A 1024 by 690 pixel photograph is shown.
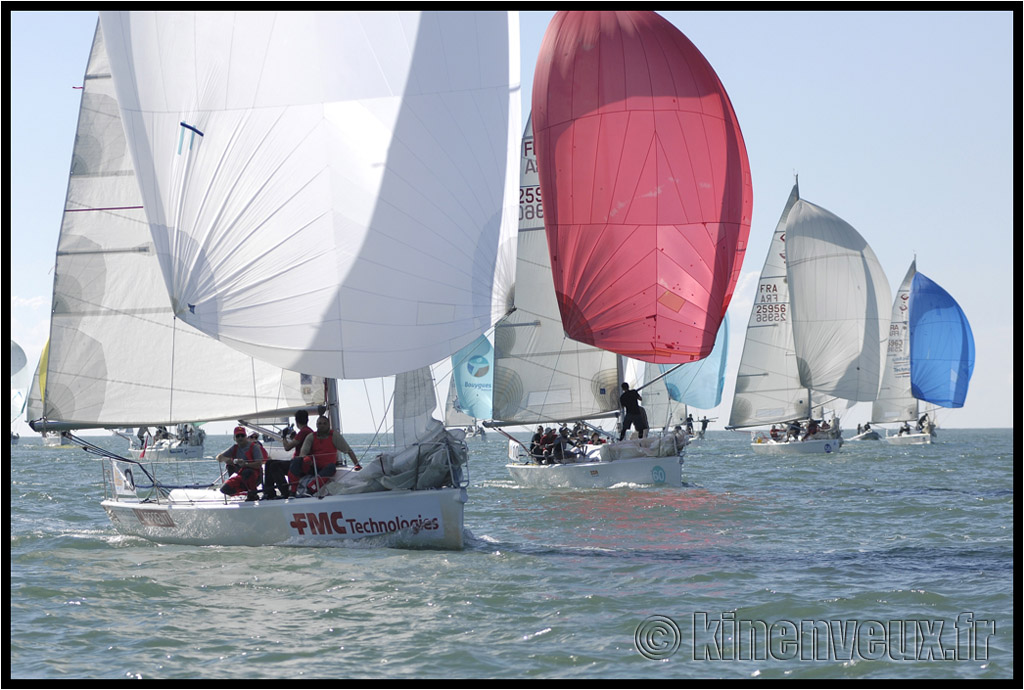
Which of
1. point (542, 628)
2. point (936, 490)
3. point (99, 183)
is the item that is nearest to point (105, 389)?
point (99, 183)

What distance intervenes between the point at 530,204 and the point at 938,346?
31475 mm

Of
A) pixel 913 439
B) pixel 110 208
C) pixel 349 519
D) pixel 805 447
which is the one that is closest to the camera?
pixel 349 519

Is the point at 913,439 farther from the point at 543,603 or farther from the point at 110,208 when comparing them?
the point at 543,603

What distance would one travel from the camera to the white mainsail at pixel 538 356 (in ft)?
76.9

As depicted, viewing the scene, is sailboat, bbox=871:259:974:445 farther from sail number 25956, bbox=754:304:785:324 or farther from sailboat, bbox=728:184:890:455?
sail number 25956, bbox=754:304:785:324

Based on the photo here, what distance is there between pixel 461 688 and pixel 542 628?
161cm

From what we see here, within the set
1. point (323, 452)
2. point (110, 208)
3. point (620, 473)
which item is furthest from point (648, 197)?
point (323, 452)

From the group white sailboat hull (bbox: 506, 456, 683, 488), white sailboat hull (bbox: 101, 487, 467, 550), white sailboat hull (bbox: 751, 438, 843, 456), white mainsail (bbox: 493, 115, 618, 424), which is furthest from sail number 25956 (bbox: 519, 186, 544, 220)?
white sailboat hull (bbox: 751, 438, 843, 456)

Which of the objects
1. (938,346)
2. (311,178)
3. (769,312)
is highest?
(769,312)

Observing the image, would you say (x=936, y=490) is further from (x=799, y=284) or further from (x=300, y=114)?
(x=799, y=284)

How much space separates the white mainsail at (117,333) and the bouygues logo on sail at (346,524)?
1.82 meters

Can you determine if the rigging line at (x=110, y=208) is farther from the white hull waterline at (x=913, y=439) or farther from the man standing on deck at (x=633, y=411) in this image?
the white hull waterline at (x=913, y=439)

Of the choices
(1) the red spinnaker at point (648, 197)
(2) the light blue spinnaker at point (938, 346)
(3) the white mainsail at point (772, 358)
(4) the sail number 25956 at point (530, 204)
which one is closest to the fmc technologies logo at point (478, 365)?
(3) the white mainsail at point (772, 358)

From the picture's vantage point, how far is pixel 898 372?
51.6 metres
